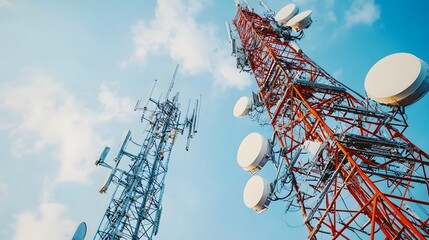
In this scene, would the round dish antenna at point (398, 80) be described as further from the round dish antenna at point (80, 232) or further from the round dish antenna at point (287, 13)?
the round dish antenna at point (80, 232)

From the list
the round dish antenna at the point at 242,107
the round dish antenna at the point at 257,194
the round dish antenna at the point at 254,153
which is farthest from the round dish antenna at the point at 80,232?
the round dish antenna at the point at 242,107

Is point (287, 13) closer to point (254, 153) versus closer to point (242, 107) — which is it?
point (242, 107)

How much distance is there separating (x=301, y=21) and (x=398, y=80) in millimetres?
6909

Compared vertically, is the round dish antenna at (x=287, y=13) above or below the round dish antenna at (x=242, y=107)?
above

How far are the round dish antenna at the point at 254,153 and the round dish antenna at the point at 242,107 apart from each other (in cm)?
393

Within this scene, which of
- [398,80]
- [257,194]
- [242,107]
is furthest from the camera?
[242,107]

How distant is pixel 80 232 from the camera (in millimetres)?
9477

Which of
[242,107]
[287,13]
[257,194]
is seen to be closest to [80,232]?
[257,194]

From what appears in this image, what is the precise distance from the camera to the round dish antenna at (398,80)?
7129mm

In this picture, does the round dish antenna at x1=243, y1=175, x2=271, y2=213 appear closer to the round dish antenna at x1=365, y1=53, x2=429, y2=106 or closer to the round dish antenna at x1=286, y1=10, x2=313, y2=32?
the round dish antenna at x1=365, y1=53, x2=429, y2=106

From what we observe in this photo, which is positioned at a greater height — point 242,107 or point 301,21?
point 301,21

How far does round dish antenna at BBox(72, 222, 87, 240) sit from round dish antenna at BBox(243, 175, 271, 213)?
580 centimetres

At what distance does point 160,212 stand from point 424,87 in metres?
10.8

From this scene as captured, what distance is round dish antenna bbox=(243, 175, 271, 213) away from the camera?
27.0 ft
